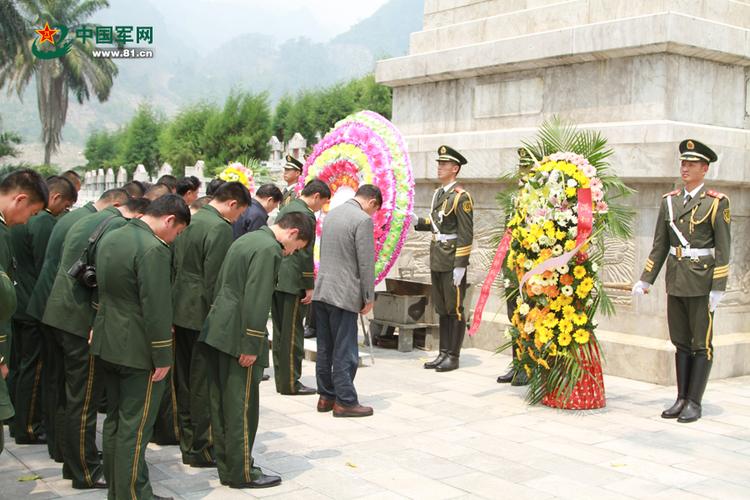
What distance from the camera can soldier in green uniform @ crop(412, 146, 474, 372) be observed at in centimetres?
862

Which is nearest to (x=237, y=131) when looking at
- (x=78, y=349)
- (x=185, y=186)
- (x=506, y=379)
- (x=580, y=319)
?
(x=185, y=186)

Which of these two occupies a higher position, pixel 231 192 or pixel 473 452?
pixel 231 192

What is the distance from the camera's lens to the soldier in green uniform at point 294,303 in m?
7.47

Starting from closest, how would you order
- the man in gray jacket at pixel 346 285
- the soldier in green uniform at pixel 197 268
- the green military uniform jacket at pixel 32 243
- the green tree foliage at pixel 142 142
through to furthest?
the soldier in green uniform at pixel 197 268, the green military uniform jacket at pixel 32 243, the man in gray jacket at pixel 346 285, the green tree foliage at pixel 142 142

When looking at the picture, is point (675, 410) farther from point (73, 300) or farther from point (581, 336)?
point (73, 300)

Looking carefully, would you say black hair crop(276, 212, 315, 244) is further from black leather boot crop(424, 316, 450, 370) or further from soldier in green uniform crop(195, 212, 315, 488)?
black leather boot crop(424, 316, 450, 370)

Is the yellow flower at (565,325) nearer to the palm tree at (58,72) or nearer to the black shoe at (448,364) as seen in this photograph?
the black shoe at (448,364)

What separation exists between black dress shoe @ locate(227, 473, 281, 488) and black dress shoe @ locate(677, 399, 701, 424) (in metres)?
3.41

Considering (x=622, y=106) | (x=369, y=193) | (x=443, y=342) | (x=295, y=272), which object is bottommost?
(x=443, y=342)

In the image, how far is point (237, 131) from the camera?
4950 cm

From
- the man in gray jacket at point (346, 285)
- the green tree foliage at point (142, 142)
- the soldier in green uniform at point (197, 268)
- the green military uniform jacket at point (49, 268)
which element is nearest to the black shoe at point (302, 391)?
the man in gray jacket at point (346, 285)

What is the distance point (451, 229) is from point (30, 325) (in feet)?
13.9

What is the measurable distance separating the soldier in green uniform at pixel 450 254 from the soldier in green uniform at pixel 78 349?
3979mm

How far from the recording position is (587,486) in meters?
5.16
